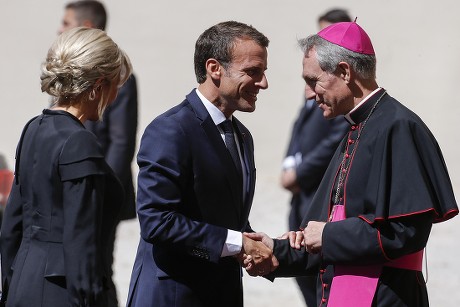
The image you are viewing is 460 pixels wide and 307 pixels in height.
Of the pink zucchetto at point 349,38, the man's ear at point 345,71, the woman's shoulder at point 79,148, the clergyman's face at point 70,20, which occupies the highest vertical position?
the pink zucchetto at point 349,38

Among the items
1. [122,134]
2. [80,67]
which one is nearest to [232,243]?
[80,67]

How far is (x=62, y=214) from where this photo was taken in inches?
174

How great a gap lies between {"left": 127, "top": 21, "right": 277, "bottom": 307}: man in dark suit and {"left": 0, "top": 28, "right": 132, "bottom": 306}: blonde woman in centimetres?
20

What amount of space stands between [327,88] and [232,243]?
71cm

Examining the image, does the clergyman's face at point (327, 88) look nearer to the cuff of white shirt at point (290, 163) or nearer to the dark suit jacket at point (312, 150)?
the dark suit jacket at point (312, 150)

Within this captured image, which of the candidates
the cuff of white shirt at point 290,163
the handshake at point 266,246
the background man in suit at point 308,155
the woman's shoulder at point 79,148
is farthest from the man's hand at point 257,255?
the cuff of white shirt at point 290,163

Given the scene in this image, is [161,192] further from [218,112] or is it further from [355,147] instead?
[355,147]

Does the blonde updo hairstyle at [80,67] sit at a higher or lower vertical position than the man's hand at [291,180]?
higher

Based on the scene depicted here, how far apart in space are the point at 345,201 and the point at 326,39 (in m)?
0.65

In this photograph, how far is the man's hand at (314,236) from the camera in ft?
14.9

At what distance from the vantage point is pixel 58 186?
4.40 m

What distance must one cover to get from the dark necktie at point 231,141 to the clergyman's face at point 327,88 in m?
0.37

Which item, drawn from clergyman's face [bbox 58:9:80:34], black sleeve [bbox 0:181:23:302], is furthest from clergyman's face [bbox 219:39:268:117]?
clergyman's face [bbox 58:9:80:34]

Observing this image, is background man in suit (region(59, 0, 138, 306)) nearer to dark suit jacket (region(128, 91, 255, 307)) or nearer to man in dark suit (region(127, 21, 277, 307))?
man in dark suit (region(127, 21, 277, 307))
